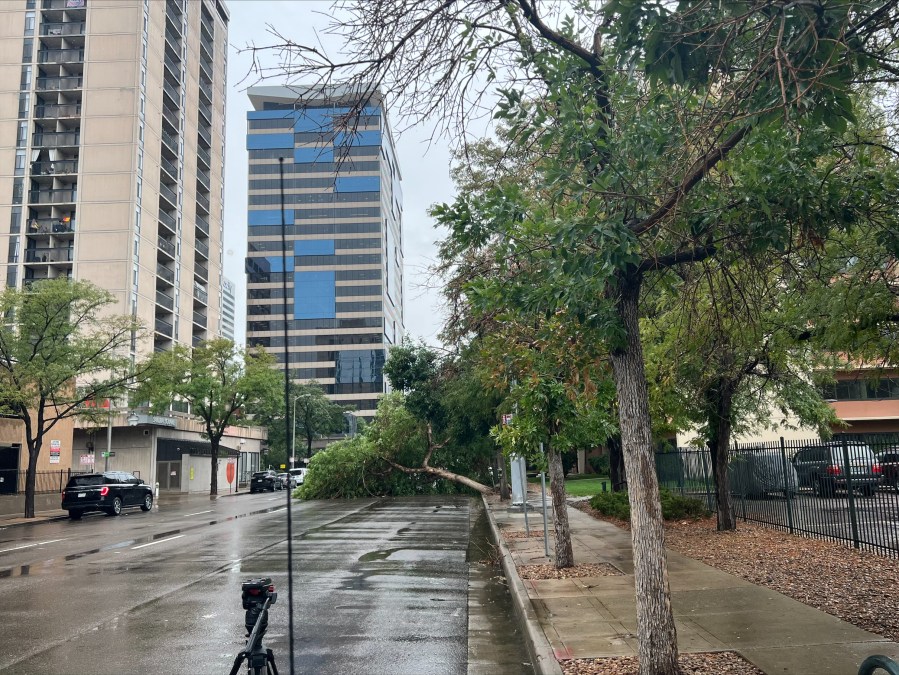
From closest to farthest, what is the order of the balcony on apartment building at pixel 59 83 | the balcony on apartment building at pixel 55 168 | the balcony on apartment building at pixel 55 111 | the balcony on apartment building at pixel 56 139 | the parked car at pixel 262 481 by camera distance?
the balcony on apartment building at pixel 55 168 → the balcony on apartment building at pixel 56 139 → the balcony on apartment building at pixel 55 111 → the parked car at pixel 262 481 → the balcony on apartment building at pixel 59 83

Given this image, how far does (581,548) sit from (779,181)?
9.82 metres

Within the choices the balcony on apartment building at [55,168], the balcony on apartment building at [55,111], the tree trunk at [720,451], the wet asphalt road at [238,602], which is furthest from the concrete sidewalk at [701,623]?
the balcony on apartment building at [55,111]

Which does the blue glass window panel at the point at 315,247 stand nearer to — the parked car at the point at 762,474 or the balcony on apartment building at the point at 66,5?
the balcony on apartment building at the point at 66,5

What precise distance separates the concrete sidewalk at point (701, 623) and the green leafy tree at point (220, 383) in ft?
124

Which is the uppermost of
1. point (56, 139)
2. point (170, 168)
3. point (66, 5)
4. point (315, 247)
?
point (66, 5)

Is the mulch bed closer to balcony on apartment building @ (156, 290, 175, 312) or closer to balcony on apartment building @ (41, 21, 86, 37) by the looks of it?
balcony on apartment building @ (156, 290, 175, 312)

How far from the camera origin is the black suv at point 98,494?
90.0ft

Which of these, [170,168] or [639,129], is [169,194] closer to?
[170,168]

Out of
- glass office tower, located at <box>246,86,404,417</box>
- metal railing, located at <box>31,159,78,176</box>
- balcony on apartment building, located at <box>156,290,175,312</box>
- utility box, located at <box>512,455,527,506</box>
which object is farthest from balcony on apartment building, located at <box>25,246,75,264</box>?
glass office tower, located at <box>246,86,404,417</box>

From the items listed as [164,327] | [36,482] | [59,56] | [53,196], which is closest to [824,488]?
[36,482]

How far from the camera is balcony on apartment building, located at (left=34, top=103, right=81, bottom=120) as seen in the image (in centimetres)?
5278

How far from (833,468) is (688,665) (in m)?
9.60

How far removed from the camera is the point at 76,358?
92.3ft

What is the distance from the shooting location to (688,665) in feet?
19.5
